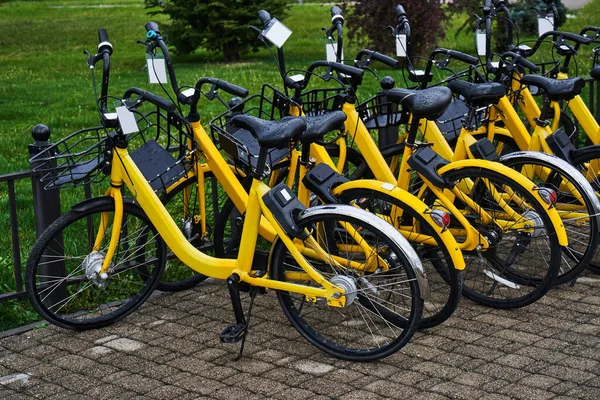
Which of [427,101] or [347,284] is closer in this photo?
[347,284]

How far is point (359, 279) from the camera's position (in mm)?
4926

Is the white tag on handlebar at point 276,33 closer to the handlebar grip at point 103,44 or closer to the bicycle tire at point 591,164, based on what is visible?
the handlebar grip at point 103,44

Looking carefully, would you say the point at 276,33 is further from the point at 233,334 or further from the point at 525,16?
the point at 525,16

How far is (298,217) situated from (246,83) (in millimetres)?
9277

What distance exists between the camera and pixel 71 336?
5.30 m

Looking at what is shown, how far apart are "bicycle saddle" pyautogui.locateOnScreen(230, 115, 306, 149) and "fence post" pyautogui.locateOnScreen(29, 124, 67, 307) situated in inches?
47.0

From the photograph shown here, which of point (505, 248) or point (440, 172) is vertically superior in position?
point (440, 172)

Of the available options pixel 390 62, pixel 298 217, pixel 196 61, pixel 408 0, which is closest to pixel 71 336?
pixel 298 217

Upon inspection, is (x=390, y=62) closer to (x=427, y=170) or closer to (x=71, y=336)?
(x=427, y=170)

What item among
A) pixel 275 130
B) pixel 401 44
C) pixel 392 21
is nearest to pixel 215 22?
pixel 392 21

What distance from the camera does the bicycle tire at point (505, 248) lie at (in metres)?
5.27

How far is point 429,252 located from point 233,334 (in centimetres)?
124

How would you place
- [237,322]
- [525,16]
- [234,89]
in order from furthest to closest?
[525,16] < [234,89] < [237,322]

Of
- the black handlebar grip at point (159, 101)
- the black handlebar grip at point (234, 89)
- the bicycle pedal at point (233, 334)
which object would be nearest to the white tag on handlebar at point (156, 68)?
the black handlebar grip at point (159, 101)
